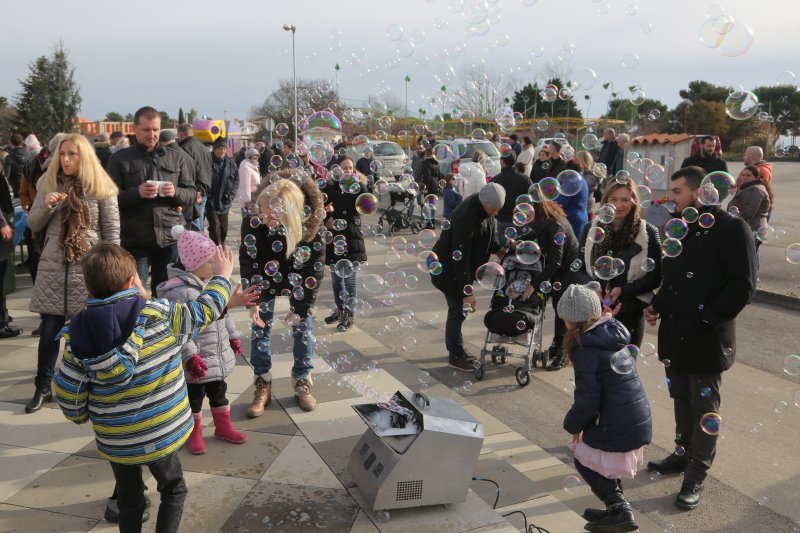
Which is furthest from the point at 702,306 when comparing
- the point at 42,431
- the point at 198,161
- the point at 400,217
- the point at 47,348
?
the point at 400,217

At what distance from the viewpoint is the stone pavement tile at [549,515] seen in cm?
355

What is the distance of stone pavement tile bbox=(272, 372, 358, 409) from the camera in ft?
16.9

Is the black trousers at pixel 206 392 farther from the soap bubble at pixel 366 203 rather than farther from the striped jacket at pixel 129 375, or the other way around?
the soap bubble at pixel 366 203

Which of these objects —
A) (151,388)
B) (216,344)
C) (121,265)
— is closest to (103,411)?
(151,388)

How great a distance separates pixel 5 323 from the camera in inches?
Answer: 267

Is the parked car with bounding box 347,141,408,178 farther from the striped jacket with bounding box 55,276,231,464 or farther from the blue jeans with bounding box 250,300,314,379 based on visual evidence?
the striped jacket with bounding box 55,276,231,464

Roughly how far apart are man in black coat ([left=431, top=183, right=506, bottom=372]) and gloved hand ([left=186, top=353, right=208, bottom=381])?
2.66 m

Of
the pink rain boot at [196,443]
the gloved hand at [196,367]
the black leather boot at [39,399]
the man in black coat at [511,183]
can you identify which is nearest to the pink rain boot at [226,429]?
the pink rain boot at [196,443]

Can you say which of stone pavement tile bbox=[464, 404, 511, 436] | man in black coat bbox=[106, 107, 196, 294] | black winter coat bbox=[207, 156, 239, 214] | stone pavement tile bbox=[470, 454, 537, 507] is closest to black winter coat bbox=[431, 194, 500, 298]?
stone pavement tile bbox=[464, 404, 511, 436]

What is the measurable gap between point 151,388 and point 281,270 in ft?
6.84

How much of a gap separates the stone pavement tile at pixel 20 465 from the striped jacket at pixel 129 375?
135 centimetres

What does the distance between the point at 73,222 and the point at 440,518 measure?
3442 mm

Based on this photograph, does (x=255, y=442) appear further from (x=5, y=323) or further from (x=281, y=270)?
(x=5, y=323)

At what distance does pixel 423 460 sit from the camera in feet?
11.2
